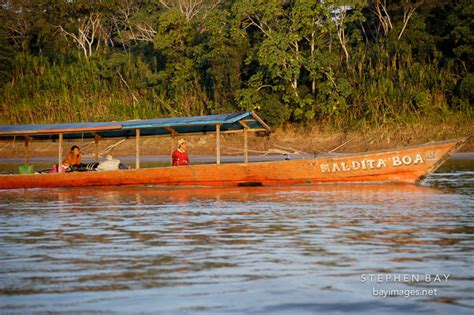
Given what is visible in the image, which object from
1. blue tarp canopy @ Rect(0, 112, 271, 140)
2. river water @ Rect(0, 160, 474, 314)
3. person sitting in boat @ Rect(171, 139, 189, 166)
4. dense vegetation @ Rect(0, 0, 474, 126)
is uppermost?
dense vegetation @ Rect(0, 0, 474, 126)

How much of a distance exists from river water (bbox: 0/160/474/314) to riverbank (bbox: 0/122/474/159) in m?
13.0

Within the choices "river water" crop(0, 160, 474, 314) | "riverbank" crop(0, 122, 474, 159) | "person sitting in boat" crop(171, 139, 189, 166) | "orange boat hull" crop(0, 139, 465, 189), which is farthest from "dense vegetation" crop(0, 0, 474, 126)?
"river water" crop(0, 160, 474, 314)

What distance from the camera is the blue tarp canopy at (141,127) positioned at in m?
19.2

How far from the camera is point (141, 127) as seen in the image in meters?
19.6

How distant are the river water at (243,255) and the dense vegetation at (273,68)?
1483cm

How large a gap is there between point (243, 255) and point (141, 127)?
10.1 m

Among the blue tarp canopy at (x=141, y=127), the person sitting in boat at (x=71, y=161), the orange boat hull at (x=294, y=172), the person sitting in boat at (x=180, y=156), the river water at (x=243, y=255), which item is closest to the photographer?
the river water at (x=243, y=255)

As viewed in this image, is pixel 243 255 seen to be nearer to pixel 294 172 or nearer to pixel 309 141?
pixel 294 172

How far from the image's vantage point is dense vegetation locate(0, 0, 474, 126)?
102 ft

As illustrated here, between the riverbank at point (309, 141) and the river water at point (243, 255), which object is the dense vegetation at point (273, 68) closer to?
the riverbank at point (309, 141)

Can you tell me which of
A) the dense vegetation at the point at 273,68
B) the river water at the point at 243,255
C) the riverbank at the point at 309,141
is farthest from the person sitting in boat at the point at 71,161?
the dense vegetation at the point at 273,68

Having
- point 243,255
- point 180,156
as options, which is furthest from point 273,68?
point 243,255

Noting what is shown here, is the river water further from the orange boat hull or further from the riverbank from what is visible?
the riverbank

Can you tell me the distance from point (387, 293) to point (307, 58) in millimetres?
24578
